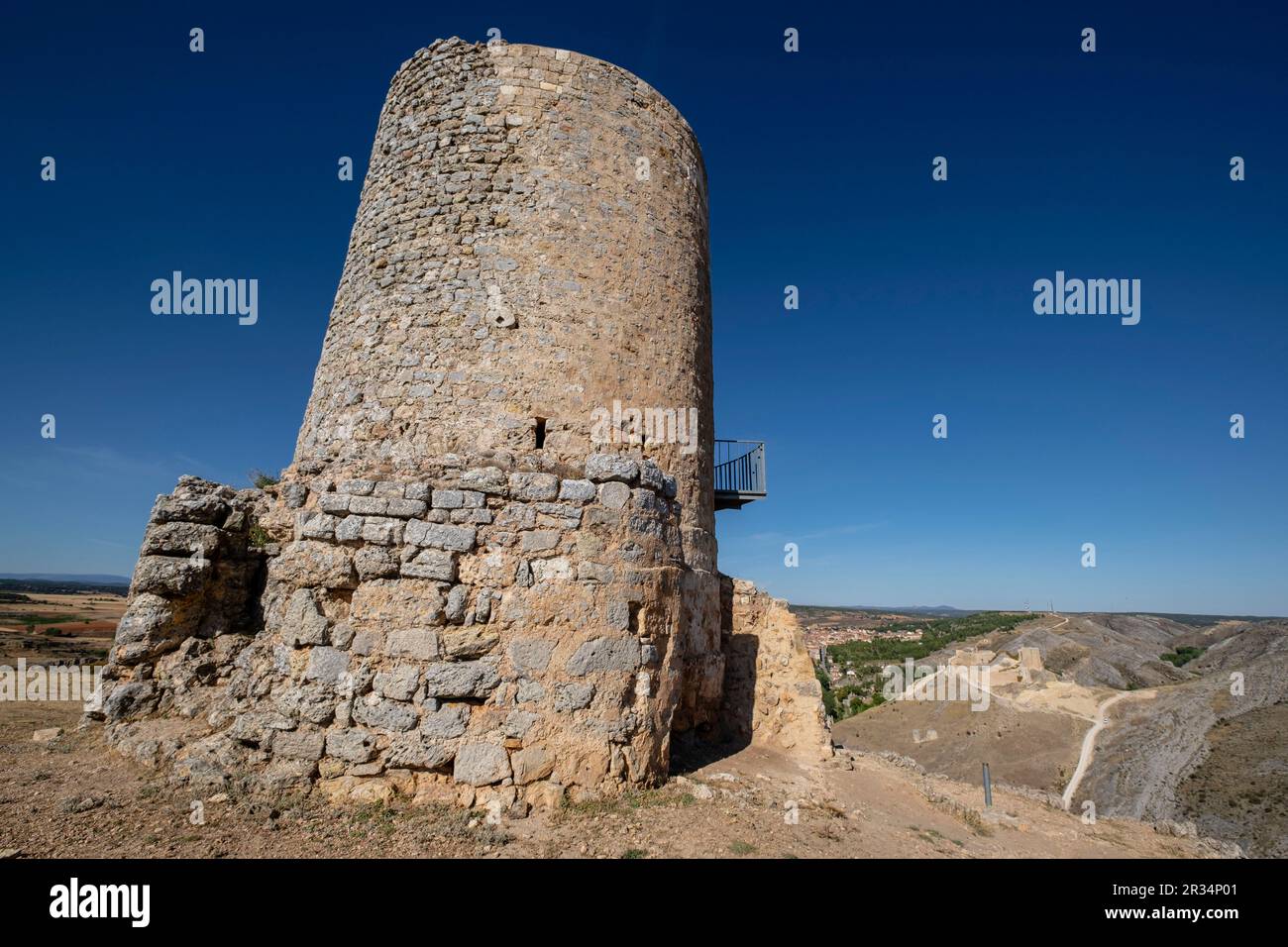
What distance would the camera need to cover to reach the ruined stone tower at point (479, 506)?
4984mm

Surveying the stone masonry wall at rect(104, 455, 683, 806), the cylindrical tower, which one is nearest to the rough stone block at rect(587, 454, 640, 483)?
the stone masonry wall at rect(104, 455, 683, 806)

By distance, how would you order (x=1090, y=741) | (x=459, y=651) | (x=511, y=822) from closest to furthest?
(x=511, y=822)
(x=459, y=651)
(x=1090, y=741)

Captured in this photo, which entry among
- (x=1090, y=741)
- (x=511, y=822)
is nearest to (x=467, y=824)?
(x=511, y=822)

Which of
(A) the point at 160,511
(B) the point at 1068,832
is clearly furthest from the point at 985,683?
(A) the point at 160,511

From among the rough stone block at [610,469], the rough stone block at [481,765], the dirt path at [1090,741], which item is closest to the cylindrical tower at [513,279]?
the rough stone block at [610,469]

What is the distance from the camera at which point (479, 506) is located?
5.36m

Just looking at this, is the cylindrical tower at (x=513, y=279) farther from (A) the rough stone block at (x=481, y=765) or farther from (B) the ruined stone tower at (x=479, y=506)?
(A) the rough stone block at (x=481, y=765)

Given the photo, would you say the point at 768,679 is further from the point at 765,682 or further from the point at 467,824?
the point at 467,824

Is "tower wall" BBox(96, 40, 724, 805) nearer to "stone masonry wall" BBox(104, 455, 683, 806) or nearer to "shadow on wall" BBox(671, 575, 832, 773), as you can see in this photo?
"stone masonry wall" BBox(104, 455, 683, 806)

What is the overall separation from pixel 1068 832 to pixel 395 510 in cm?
852

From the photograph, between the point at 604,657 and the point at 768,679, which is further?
the point at 768,679

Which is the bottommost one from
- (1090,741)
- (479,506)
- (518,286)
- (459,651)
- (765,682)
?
(1090,741)
